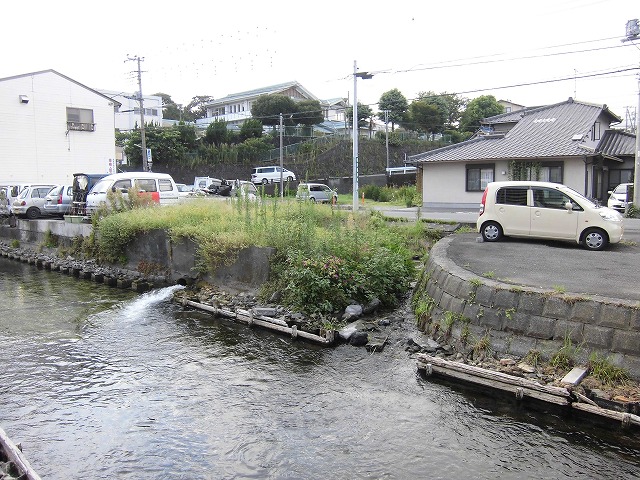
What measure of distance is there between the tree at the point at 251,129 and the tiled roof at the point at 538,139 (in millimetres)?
23451

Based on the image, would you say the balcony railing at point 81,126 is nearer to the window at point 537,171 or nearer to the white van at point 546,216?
the window at point 537,171

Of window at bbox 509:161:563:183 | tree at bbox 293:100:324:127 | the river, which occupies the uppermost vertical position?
tree at bbox 293:100:324:127

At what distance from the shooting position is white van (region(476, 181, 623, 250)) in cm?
1206

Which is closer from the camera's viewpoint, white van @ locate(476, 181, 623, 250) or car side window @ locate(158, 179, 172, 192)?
white van @ locate(476, 181, 623, 250)

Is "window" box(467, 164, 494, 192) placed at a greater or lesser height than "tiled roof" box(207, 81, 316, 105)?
lesser

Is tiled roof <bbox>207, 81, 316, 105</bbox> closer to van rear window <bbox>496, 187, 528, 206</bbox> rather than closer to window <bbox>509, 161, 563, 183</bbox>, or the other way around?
window <bbox>509, 161, 563, 183</bbox>

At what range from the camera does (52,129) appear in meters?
37.8

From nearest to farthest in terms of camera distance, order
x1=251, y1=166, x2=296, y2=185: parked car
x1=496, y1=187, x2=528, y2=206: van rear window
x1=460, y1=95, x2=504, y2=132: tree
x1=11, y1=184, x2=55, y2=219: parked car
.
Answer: x1=496, y1=187, x2=528, y2=206: van rear window
x1=11, y1=184, x2=55, y2=219: parked car
x1=251, y1=166, x2=296, y2=185: parked car
x1=460, y1=95, x2=504, y2=132: tree

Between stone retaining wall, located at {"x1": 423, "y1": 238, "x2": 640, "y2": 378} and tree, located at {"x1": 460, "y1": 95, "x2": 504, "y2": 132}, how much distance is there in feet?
159

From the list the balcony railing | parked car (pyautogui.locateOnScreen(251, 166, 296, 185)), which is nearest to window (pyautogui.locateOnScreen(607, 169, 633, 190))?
parked car (pyautogui.locateOnScreen(251, 166, 296, 185))

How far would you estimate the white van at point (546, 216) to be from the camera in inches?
475

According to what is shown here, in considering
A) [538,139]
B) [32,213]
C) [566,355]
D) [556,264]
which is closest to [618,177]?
[538,139]

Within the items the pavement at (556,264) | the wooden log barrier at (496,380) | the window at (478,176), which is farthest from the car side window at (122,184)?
the window at (478,176)

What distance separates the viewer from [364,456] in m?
5.89
